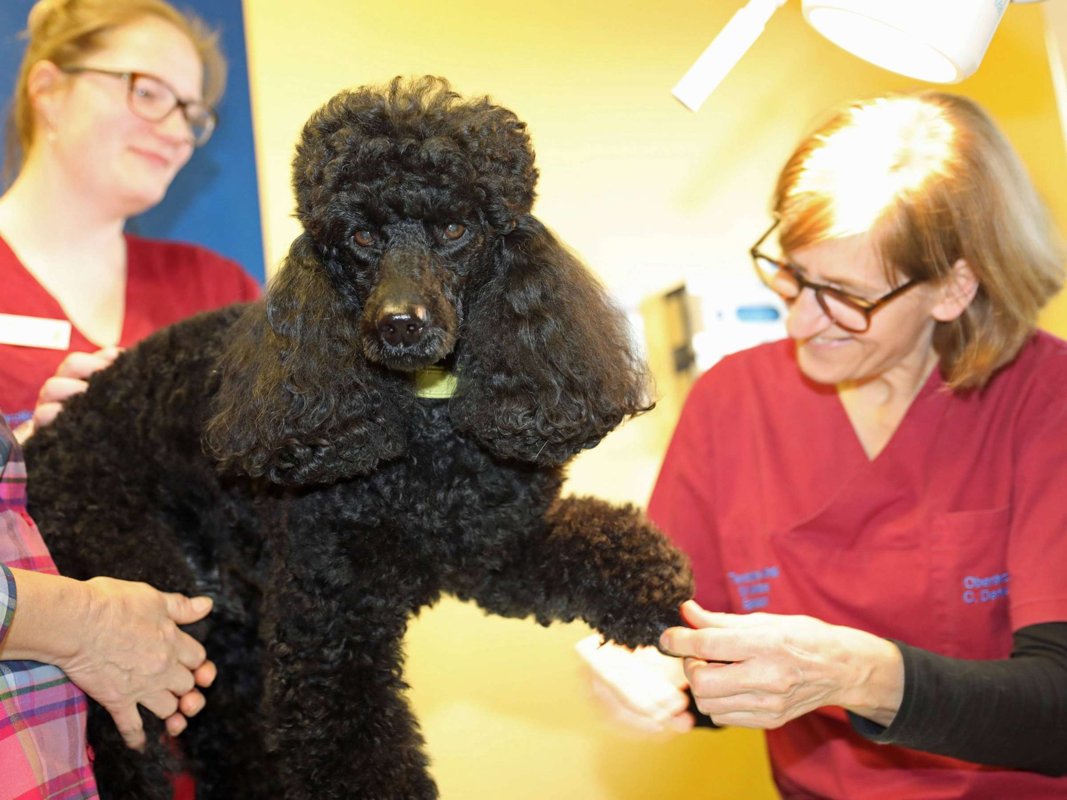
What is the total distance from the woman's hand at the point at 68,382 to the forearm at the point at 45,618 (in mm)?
294

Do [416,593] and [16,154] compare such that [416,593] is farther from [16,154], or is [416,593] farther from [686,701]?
[16,154]

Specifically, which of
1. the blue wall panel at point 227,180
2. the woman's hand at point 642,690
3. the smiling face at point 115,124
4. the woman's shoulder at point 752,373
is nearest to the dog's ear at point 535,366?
the woman's hand at point 642,690

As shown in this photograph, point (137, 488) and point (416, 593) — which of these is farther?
point (137, 488)

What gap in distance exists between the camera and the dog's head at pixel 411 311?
804 mm

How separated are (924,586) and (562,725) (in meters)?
0.95

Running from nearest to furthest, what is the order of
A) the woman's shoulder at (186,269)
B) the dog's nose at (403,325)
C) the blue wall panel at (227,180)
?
the dog's nose at (403,325) → the woman's shoulder at (186,269) → the blue wall panel at (227,180)

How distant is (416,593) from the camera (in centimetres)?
92

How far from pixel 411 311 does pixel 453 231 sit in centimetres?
11

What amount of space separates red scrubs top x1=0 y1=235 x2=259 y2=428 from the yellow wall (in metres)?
0.23

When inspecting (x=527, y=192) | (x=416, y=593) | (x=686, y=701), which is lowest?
(x=686, y=701)

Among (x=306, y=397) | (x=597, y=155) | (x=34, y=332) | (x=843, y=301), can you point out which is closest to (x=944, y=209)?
(x=843, y=301)

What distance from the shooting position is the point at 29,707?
90 centimetres

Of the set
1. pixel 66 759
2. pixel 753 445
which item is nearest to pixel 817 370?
pixel 753 445

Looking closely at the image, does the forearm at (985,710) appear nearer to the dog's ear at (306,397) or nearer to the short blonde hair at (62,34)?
the dog's ear at (306,397)
